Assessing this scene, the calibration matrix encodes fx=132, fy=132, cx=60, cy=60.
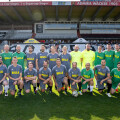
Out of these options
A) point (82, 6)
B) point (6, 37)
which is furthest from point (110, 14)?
point (6, 37)

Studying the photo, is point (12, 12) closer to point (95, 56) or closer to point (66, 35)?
point (66, 35)

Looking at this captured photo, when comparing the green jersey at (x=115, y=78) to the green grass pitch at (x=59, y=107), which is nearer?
the green grass pitch at (x=59, y=107)

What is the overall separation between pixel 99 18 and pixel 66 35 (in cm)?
646

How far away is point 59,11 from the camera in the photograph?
20.2m

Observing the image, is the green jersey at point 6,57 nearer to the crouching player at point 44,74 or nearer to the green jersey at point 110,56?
the crouching player at point 44,74

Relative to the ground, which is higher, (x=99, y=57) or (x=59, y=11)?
(x=59, y=11)

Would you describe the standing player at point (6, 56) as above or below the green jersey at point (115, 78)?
above

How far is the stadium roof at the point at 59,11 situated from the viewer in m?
18.4

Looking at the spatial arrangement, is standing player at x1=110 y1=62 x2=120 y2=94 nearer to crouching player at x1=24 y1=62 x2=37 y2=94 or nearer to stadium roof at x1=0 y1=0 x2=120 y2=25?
crouching player at x1=24 y1=62 x2=37 y2=94

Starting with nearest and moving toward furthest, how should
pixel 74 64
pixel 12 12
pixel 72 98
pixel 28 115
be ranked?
pixel 28 115 → pixel 72 98 → pixel 74 64 → pixel 12 12

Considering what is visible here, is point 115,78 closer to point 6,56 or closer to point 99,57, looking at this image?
point 99,57

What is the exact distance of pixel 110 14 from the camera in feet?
69.8

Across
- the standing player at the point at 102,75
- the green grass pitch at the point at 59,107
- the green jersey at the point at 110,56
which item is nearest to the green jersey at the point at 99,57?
the green jersey at the point at 110,56

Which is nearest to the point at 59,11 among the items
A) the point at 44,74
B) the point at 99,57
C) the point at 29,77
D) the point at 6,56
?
the point at 99,57
